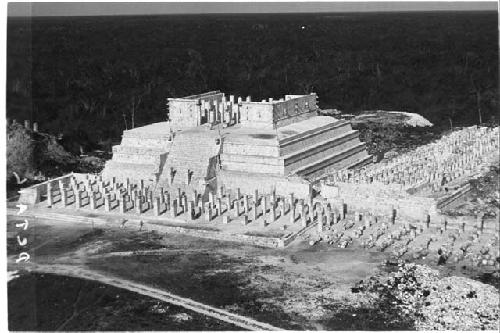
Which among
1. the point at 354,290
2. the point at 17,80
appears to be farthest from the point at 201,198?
the point at 17,80

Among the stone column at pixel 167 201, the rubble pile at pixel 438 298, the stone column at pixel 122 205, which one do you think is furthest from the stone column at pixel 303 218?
the stone column at pixel 122 205

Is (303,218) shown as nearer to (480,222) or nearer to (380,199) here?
(380,199)

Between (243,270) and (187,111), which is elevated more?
(187,111)

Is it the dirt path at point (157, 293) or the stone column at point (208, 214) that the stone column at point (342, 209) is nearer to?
the stone column at point (208, 214)

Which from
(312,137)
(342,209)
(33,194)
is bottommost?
(342,209)

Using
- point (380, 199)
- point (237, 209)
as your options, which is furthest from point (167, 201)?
point (380, 199)

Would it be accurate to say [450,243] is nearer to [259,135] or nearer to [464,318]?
[464,318]

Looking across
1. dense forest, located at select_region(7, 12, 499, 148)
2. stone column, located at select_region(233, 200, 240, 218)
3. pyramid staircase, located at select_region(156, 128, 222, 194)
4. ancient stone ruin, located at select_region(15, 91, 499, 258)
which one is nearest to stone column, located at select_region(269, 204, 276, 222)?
ancient stone ruin, located at select_region(15, 91, 499, 258)
